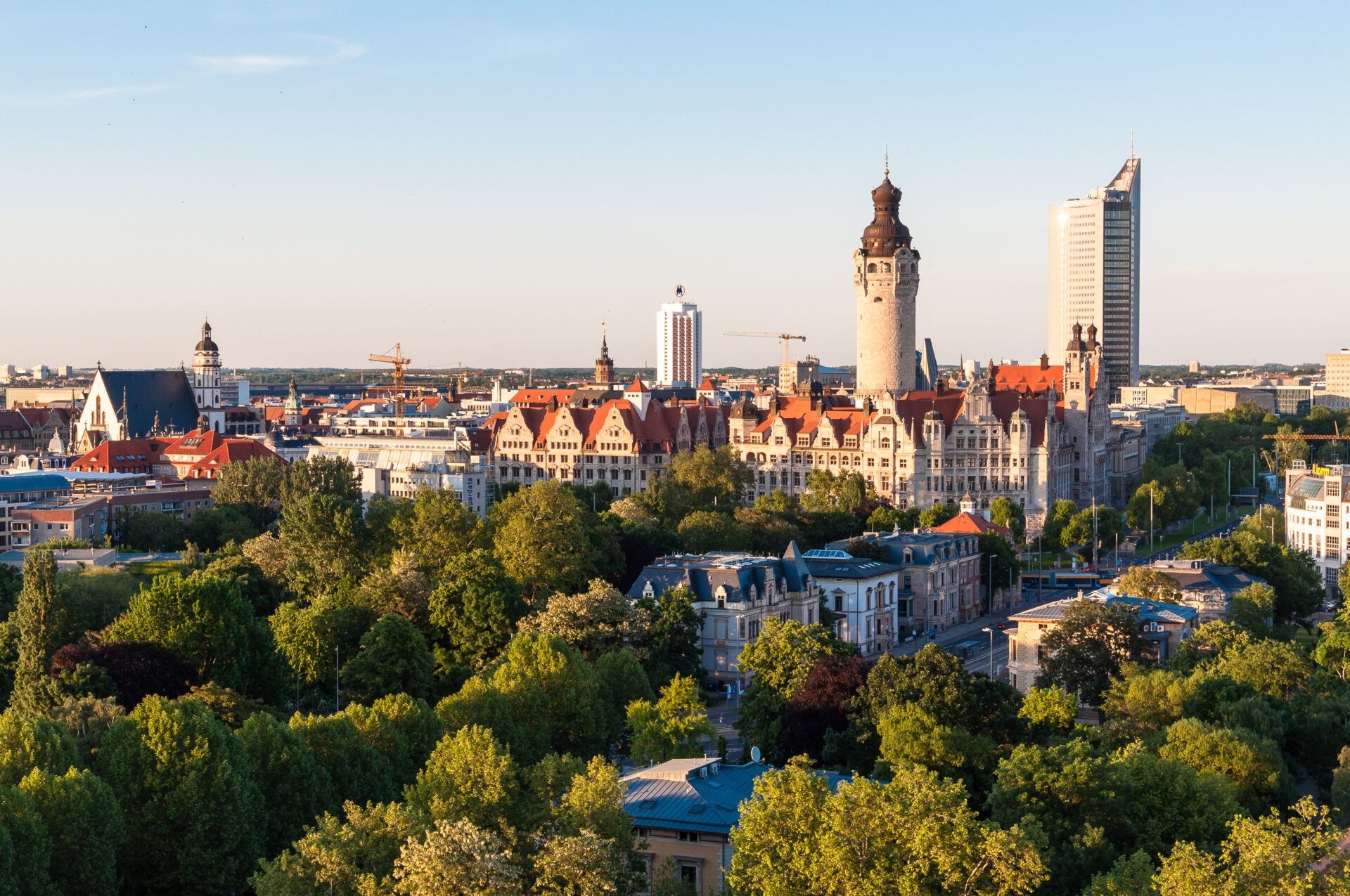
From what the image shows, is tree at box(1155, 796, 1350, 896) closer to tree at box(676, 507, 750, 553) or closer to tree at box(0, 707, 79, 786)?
tree at box(0, 707, 79, 786)

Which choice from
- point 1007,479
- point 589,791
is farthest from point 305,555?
point 1007,479

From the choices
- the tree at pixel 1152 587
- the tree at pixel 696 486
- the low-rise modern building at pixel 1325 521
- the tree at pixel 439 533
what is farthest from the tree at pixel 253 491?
the low-rise modern building at pixel 1325 521

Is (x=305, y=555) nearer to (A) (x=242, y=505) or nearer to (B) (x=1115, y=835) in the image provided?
(A) (x=242, y=505)

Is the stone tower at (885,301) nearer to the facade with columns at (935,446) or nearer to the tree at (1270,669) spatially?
the facade with columns at (935,446)

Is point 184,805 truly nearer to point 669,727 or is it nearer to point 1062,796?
point 669,727

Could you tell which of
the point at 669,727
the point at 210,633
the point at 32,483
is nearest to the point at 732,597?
the point at 669,727

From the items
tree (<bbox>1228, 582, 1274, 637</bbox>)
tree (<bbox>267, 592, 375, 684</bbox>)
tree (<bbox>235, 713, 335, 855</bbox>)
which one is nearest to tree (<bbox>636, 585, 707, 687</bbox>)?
tree (<bbox>267, 592, 375, 684</bbox>)
